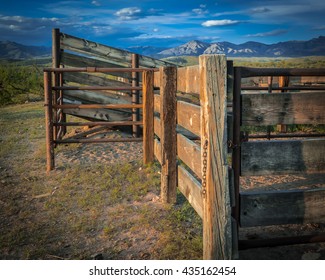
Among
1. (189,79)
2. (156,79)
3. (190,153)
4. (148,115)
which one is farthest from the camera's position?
(148,115)

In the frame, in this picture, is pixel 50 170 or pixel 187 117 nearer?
pixel 187 117

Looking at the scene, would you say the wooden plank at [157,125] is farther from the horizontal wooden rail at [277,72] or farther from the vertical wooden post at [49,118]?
the horizontal wooden rail at [277,72]

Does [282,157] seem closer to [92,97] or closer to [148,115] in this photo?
[148,115]

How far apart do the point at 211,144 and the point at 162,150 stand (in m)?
1.84

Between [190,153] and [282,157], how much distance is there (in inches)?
37.6

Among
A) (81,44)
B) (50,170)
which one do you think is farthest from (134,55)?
(50,170)

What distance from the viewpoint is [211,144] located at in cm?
266

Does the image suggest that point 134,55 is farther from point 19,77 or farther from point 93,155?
point 19,77

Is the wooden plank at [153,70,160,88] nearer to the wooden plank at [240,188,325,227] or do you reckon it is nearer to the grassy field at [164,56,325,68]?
the wooden plank at [240,188,325,227]

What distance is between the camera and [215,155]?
8.73 ft

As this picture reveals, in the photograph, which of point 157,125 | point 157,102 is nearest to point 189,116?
point 157,125

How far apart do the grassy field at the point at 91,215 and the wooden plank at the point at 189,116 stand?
3.46 feet

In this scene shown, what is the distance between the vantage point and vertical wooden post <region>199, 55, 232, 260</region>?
2.58m

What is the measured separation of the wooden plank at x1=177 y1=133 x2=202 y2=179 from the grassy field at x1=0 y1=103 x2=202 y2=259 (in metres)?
0.70
